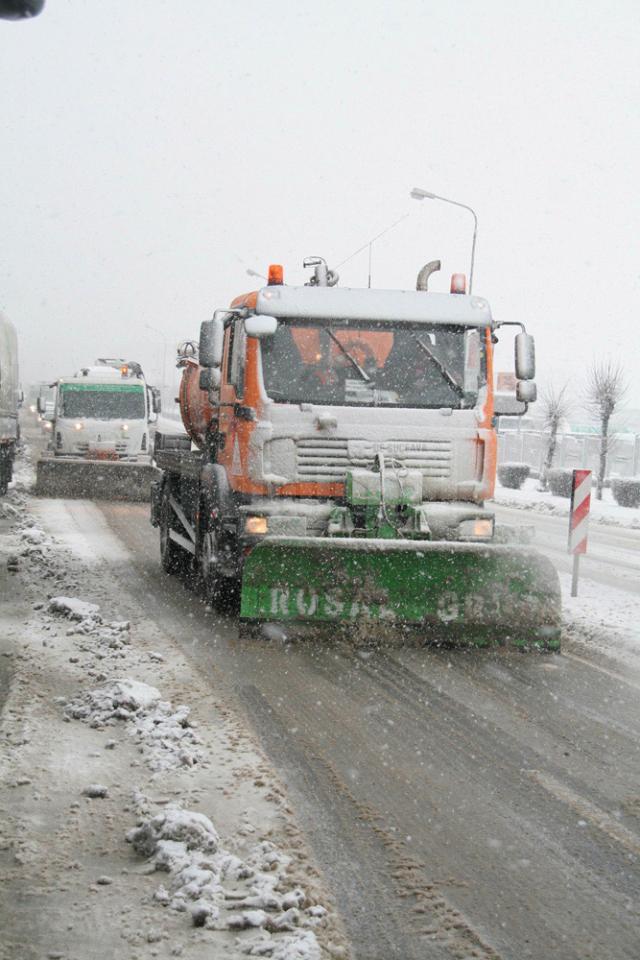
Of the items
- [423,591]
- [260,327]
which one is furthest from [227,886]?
[260,327]

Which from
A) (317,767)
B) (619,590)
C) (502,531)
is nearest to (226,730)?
(317,767)

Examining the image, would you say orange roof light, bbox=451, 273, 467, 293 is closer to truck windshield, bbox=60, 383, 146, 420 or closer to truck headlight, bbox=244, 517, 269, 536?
truck headlight, bbox=244, 517, 269, 536

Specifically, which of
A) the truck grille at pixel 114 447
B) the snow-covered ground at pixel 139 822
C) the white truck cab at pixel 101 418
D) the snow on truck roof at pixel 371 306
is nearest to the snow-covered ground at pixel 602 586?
the snow on truck roof at pixel 371 306

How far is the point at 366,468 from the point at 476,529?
101 cm

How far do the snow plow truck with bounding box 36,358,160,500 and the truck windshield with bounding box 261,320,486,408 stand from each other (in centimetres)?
1343

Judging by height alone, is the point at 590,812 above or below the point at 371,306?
below

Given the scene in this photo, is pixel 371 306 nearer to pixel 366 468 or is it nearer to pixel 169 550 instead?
pixel 366 468

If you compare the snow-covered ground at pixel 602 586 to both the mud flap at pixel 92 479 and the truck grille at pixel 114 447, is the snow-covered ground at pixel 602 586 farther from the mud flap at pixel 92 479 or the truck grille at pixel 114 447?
the truck grille at pixel 114 447

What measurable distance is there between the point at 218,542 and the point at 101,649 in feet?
5.37

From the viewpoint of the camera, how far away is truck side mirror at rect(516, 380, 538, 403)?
9.58m

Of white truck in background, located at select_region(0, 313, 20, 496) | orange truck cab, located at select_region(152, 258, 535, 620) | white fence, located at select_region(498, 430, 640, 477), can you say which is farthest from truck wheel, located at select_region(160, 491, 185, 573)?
white fence, located at select_region(498, 430, 640, 477)

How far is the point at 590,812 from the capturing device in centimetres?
488

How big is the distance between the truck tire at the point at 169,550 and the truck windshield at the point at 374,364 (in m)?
3.24

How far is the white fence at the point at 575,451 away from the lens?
40.0m
